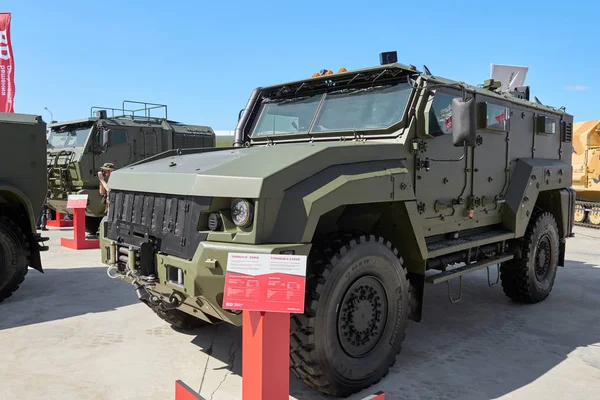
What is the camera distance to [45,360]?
12.8 ft

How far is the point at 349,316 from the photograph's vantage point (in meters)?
3.27

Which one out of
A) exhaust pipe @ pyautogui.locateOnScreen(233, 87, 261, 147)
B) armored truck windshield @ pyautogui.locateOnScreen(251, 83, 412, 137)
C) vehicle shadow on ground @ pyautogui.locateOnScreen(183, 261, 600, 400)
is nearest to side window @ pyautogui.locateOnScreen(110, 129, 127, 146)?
exhaust pipe @ pyautogui.locateOnScreen(233, 87, 261, 147)

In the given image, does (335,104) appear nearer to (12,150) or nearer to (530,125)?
(530,125)

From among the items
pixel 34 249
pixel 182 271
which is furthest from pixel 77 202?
pixel 182 271

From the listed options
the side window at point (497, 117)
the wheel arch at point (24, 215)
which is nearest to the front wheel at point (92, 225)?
the wheel arch at point (24, 215)

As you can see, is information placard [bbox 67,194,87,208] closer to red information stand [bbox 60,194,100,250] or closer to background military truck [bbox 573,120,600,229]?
red information stand [bbox 60,194,100,250]

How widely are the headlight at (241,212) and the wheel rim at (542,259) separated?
4.33 metres

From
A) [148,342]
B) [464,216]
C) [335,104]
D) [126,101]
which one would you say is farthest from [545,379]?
[126,101]

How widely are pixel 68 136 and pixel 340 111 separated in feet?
31.0

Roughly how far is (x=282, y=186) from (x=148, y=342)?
7.70 ft

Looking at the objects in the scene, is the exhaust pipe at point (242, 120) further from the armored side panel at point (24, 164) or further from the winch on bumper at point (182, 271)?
the armored side panel at point (24, 164)

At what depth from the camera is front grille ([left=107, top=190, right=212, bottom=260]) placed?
2.99 m

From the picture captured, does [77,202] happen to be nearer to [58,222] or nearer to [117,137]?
[117,137]

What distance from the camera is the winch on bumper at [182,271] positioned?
2.79 metres
